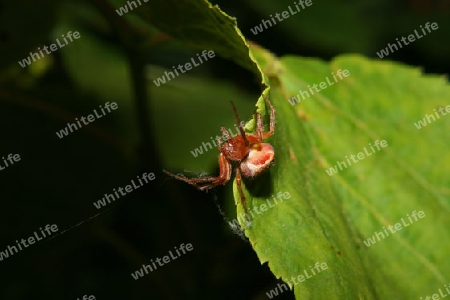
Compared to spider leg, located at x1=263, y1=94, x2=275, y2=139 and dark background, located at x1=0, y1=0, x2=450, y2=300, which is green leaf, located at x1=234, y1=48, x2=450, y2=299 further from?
dark background, located at x1=0, y1=0, x2=450, y2=300

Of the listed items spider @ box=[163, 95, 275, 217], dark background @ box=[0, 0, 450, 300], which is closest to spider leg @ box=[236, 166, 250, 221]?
spider @ box=[163, 95, 275, 217]

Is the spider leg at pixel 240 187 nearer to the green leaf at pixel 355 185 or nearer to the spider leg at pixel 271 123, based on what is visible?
the green leaf at pixel 355 185

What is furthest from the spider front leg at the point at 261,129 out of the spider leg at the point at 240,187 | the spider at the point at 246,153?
the spider leg at the point at 240,187

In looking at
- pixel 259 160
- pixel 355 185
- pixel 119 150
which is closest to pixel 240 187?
pixel 259 160

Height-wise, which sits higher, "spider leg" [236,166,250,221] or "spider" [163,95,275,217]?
"spider" [163,95,275,217]

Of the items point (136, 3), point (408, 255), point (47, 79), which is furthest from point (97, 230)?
point (408, 255)

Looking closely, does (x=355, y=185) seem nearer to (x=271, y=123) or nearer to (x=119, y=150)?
(x=271, y=123)
